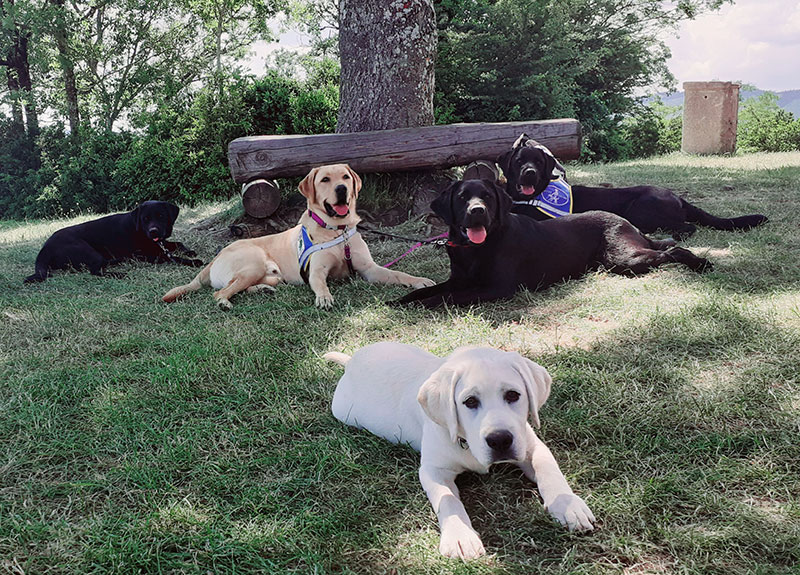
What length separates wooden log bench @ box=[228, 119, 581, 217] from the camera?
6.90 m

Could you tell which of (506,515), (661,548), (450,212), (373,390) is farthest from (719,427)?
(450,212)

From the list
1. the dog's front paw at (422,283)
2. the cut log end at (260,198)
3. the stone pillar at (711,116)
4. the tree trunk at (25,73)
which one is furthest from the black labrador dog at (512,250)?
the tree trunk at (25,73)

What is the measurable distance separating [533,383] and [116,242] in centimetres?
598

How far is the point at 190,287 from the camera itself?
17.0ft

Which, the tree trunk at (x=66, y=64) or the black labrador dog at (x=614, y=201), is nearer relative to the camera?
the black labrador dog at (x=614, y=201)

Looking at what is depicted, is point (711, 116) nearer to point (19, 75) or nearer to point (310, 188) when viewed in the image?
point (310, 188)

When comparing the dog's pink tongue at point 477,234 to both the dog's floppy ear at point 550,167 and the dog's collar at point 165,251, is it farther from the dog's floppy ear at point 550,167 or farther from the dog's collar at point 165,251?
the dog's collar at point 165,251

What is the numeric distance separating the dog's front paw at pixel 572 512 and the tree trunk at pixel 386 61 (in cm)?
607

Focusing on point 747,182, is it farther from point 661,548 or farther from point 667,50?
point 667,50

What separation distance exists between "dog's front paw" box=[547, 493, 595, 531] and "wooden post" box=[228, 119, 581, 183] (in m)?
5.51

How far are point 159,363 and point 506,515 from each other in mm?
2320

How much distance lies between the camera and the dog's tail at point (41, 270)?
6.06 meters

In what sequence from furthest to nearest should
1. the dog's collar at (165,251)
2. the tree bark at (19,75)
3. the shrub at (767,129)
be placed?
1. the tree bark at (19,75)
2. the shrub at (767,129)
3. the dog's collar at (165,251)

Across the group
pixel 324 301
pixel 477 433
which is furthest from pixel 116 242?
pixel 477 433
